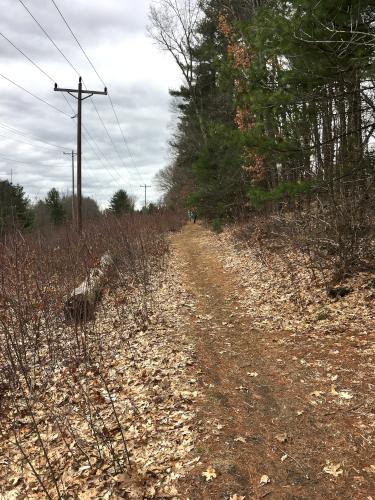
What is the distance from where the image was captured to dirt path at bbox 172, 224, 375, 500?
11.2ft

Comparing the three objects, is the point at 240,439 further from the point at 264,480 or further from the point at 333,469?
the point at 333,469

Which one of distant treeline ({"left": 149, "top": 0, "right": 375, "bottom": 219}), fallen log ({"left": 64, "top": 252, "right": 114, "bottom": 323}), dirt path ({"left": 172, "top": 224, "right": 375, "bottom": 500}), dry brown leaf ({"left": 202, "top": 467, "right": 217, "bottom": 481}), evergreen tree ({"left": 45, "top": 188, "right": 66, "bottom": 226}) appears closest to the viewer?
dirt path ({"left": 172, "top": 224, "right": 375, "bottom": 500})

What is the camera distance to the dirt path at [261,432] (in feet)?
11.2

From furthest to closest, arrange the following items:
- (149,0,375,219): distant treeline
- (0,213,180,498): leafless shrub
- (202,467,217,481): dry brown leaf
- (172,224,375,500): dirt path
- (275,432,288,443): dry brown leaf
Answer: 1. (149,0,375,219): distant treeline
2. (0,213,180,498): leafless shrub
3. (275,432,288,443): dry brown leaf
4. (202,467,217,481): dry brown leaf
5. (172,224,375,500): dirt path

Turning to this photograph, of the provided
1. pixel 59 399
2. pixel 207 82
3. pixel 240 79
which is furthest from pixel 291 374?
pixel 207 82

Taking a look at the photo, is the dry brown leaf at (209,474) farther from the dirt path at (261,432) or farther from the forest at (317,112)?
the forest at (317,112)

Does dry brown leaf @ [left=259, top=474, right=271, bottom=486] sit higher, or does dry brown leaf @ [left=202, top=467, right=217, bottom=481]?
dry brown leaf @ [left=259, top=474, right=271, bottom=486]

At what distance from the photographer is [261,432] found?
4.18 meters

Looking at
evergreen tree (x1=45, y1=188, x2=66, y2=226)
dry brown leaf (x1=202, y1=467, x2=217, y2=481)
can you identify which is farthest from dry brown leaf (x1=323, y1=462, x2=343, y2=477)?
evergreen tree (x1=45, y1=188, x2=66, y2=226)

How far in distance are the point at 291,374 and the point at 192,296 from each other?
4856 millimetres

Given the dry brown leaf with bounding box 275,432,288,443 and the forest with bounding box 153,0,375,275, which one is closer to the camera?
the dry brown leaf with bounding box 275,432,288,443

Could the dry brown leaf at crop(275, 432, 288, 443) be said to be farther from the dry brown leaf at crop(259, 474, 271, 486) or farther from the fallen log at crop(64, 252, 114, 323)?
the fallen log at crop(64, 252, 114, 323)

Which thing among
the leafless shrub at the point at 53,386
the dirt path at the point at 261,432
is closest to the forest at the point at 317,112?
the dirt path at the point at 261,432

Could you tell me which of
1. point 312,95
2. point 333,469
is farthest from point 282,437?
point 312,95
